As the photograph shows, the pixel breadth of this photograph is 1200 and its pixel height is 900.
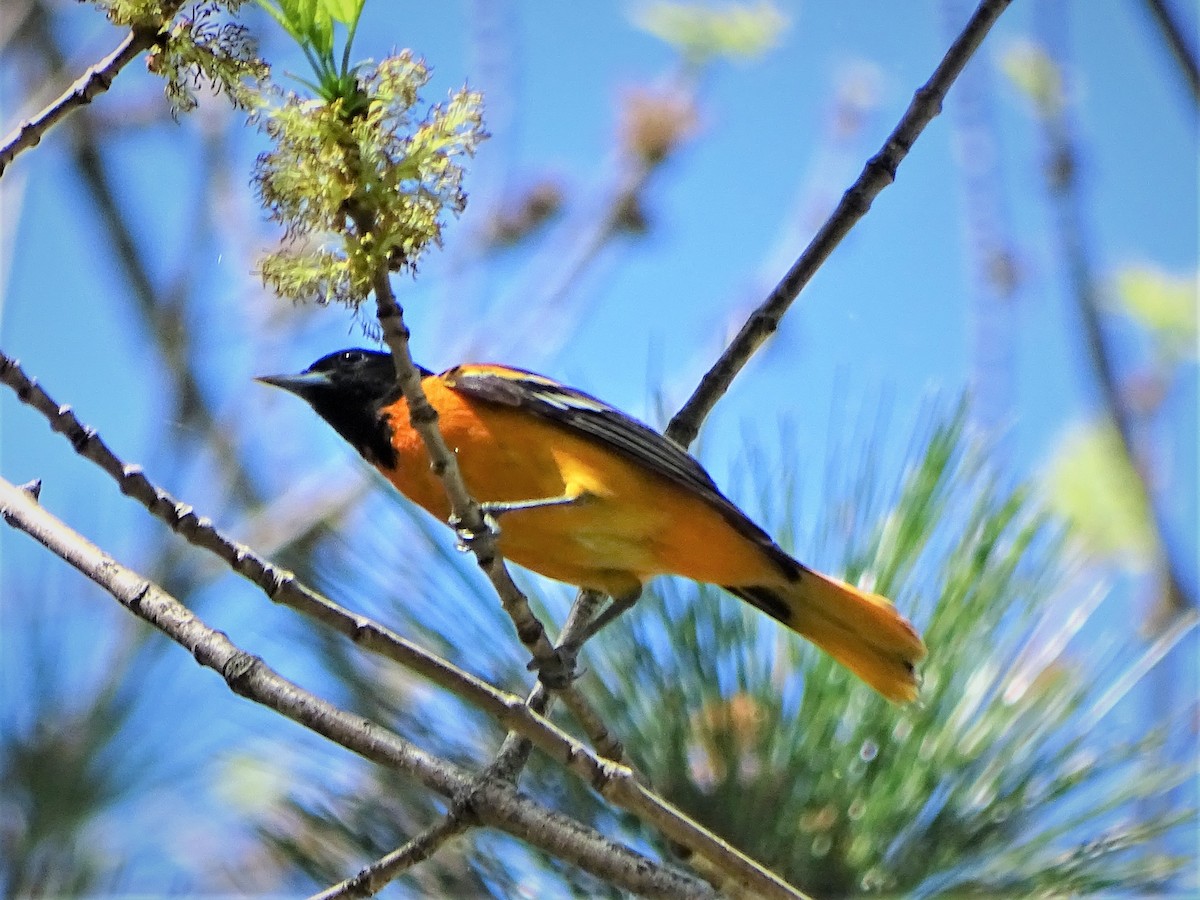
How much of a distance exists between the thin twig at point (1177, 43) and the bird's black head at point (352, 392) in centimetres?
137

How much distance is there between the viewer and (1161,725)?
1.79 meters

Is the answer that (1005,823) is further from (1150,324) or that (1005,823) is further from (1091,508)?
(1150,324)

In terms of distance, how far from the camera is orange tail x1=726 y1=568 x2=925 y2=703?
1730 mm

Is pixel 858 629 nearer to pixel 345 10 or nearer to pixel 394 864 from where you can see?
pixel 394 864

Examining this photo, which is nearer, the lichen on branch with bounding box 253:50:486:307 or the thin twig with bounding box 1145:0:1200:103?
the lichen on branch with bounding box 253:50:486:307

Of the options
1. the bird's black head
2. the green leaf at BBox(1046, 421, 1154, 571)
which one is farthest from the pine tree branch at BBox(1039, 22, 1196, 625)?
the bird's black head

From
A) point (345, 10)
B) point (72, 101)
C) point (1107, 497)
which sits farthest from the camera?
point (1107, 497)

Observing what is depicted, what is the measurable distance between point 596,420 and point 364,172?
4.25ft

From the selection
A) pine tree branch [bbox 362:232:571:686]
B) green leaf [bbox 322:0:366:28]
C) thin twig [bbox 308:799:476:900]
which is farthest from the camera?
thin twig [bbox 308:799:476:900]

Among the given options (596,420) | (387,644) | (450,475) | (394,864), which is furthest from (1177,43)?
(394,864)

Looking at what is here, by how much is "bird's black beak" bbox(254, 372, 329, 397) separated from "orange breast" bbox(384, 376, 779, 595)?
0.58 feet

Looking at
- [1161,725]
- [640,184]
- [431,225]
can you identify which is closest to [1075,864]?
[1161,725]

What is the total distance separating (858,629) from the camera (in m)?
1.80

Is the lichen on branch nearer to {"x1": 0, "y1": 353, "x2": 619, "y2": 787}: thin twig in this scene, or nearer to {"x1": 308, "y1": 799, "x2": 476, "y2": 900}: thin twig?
{"x1": 0, "y1": 353, "x2": 619, "y2": 787}: thin twig
